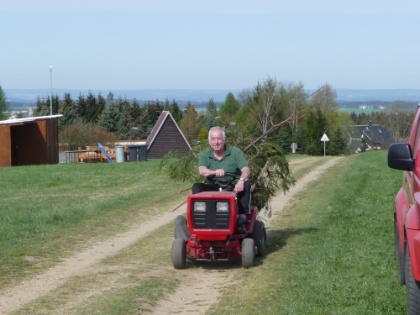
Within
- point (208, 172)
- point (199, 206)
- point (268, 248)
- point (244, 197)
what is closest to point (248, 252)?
point (244, 197)

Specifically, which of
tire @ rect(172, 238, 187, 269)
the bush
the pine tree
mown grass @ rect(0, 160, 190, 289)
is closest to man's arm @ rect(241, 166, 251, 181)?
tire @ rect(172, 238, 187, 269)

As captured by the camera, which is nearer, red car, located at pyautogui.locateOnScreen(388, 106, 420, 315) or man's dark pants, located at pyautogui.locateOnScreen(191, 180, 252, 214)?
red car, located at pyautogui.locateOnScreen(388, 106, 420, 315)

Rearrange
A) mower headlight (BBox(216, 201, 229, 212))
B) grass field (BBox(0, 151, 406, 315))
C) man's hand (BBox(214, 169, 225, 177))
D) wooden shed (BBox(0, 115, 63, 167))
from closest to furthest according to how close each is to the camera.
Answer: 1. grass field (BBox(0, 151, 406, 315))
2. mower headlight (BBox(216, 201, 229, 212))
3. man's hand (BBox(214, 169, 225, 177))
4. wooden shed (BBox(0, 115, 63, 167))

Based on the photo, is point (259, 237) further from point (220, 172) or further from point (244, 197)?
point (220, 172)

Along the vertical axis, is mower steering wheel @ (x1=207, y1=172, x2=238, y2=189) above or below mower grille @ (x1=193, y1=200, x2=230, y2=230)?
above

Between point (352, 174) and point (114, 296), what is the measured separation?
22764 mm

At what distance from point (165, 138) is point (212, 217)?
192ft

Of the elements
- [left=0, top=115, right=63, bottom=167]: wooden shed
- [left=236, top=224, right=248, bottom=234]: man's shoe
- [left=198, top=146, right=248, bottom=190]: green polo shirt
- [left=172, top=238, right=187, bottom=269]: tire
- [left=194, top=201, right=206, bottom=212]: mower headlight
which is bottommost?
[left=0, top=115, right=63, bottom=167]: wooden shed

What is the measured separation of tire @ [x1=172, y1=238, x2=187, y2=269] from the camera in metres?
12.1

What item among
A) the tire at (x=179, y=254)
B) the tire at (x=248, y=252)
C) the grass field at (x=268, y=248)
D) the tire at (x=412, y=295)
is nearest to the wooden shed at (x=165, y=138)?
the grass field at (x=268, y=248)

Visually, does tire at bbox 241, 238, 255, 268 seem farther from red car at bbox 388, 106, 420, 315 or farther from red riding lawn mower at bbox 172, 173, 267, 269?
red car at bbox 388, 106, 420, 315

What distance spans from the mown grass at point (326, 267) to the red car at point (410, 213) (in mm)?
525

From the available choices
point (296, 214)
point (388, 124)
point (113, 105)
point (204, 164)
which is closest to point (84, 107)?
point (113, 105)

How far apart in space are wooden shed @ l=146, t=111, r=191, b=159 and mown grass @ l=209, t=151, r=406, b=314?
162 ft
